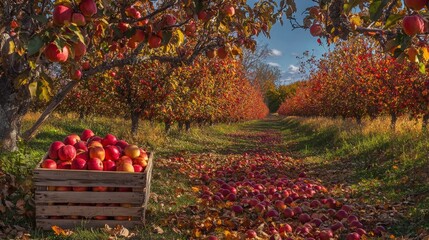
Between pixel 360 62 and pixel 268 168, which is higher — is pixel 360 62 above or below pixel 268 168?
above

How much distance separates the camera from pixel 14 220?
14.5ft

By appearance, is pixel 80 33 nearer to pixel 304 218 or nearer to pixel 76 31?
pixel 76 31

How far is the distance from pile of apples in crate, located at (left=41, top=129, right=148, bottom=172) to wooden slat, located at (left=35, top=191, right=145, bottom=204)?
262 mm

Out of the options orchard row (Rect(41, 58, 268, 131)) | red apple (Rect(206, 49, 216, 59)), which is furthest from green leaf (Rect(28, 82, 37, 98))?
orchard row (Rect(41, 58, 268, 131))

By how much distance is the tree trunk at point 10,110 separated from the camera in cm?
498

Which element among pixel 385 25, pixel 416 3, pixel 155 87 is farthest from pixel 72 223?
pixel 155 87

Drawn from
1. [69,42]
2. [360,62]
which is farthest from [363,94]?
[69,42]

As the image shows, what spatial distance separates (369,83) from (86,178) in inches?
489

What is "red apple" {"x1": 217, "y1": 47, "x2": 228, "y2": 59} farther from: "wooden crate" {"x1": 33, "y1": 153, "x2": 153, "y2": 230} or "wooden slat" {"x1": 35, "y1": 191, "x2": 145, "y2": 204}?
"wooden slat" {"x1": 35, "y1": 191, "x2": 145, "y2": 204}

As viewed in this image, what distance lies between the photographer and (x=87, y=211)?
4.27 meters

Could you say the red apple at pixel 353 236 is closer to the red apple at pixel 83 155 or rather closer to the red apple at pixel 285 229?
the red apple at pixel 285 229

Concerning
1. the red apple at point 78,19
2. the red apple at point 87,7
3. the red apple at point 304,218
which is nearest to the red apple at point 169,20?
the red apple at point 87,7

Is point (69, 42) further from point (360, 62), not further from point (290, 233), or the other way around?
point (360, 62)

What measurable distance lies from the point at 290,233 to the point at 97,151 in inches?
89.5
